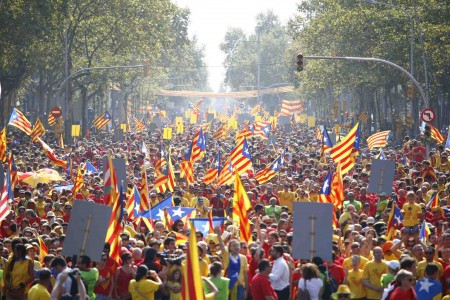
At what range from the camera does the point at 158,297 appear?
1299 cm

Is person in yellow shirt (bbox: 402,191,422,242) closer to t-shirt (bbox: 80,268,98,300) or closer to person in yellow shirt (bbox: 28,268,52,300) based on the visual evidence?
t-shirt (bbox: 80,268,98,300)

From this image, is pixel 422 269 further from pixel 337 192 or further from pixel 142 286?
pixel 337 192

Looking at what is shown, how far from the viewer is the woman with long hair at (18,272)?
13.7 m

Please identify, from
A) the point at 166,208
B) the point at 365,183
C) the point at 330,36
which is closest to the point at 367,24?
the point at 330,36

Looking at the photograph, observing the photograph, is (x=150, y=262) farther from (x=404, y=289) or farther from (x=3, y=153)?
(x=3, y=153)

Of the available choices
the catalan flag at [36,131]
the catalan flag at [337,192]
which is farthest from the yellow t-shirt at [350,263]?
the catalan flag at [36,131]

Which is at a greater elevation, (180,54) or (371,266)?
(180,54)

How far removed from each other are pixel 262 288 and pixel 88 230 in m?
2.11

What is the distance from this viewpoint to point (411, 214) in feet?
62.4

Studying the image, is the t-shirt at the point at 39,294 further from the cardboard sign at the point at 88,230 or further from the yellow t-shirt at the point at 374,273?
the yellow t-shirt at the point at 374,273

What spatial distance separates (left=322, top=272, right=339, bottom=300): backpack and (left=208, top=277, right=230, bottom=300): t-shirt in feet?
3.41

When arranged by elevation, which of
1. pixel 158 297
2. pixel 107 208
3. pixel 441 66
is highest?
pixel 441 66

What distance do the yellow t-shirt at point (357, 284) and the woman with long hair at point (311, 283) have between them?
1.09 metres

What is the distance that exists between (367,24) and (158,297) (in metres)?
44.7
